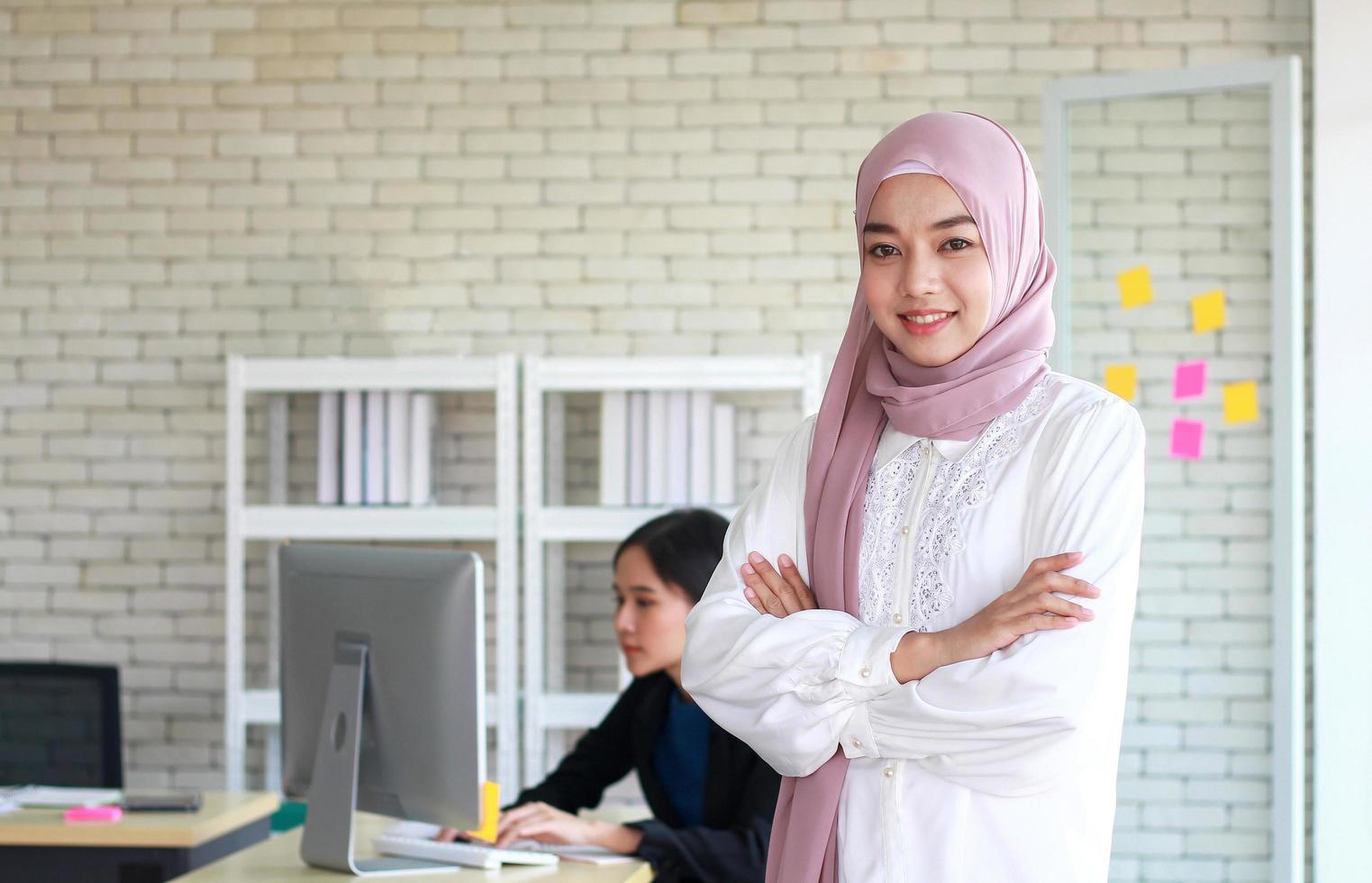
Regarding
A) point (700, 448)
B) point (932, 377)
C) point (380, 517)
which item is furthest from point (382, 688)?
point (700, 448)

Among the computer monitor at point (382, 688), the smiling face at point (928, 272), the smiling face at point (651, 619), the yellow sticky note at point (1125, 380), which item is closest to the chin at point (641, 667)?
the smiling face at point (651, 619)

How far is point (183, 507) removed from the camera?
426 centimetres

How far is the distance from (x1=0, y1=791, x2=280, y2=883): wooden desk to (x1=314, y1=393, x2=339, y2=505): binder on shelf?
3.65ft

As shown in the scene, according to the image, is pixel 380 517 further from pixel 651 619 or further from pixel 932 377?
pixel 932 377

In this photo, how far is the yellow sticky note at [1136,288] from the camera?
3.65m

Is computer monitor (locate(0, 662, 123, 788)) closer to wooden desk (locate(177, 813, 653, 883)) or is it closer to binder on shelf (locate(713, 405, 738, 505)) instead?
wooden desk (locate(177, 813, 653, 883))

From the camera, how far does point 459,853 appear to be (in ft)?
8.13

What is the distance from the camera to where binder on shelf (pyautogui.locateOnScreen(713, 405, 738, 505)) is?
3756 mm

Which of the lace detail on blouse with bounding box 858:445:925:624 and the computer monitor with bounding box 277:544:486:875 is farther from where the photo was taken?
the computer monitor with bounding box 277:544:486:875

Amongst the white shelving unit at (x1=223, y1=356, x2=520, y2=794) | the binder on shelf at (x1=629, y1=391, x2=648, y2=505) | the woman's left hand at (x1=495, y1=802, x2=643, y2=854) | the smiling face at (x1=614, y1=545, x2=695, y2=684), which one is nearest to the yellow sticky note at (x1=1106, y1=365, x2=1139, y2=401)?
the binder on shelf at (x1=629, y1=391, x2=648, y2=505)

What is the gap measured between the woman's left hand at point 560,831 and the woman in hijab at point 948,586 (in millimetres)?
876

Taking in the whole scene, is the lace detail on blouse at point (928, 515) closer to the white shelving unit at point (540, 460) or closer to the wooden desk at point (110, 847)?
the wooden desk at point (110, 847)

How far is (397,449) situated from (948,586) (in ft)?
8.38

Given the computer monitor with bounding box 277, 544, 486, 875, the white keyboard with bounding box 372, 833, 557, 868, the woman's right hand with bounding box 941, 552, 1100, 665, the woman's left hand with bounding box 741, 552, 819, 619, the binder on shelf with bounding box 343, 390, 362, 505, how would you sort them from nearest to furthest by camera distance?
1. the woman's right hand with bounding box 941, 552, 1100, 665
2. the woman's left hand with bounding box 741, 552, 819, 619
3. the computer monitor with bounding box 277, 544, 486, 875
4. the white keyboard with bounding box 372, 833, 557, 868
5. the binder on shelf with bounding box 343, 390, 362, 505
